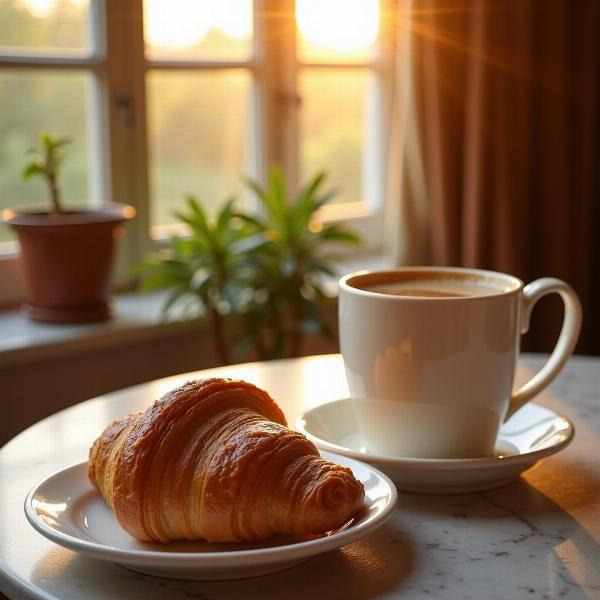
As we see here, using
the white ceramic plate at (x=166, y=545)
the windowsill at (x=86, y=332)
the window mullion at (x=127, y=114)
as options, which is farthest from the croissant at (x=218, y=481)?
the window mullion at (x=127, y=114)

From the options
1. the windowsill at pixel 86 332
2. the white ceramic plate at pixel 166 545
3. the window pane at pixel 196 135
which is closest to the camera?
the white ceramic plate at pixel 166 545

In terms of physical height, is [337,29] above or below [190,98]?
above

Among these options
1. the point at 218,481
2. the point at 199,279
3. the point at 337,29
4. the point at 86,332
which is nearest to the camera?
the point at 218,481

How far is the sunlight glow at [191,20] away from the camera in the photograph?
7.29 ft

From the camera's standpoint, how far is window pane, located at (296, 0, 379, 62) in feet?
8.30

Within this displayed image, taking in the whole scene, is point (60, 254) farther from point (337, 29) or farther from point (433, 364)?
point (433, 364)

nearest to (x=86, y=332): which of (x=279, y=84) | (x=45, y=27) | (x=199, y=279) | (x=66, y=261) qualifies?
(x=66, y=261)

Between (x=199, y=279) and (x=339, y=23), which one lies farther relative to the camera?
(x=339, y=23)

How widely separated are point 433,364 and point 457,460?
76 millimetres

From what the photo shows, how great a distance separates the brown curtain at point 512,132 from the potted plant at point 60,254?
31.8 inches

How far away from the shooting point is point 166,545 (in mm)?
693

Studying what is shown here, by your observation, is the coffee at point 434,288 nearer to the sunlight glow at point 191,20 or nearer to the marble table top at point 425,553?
the marble table top at point 425,553

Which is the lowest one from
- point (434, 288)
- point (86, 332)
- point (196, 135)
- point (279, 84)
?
point (86, 332)

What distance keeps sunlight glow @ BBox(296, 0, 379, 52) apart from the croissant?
1.93 metres
